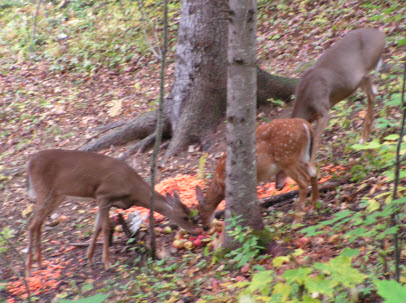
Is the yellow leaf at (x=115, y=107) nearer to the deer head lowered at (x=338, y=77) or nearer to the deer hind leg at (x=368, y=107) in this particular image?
the deer head lowered at (x=338, y=77)

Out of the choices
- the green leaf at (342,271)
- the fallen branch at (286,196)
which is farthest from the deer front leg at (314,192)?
the green leaf at (342,271)

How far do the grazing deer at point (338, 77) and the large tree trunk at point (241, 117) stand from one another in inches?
88.9

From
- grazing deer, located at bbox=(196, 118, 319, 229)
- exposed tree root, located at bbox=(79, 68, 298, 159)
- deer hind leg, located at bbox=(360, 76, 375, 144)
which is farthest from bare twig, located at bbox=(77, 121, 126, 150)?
deer hind leg, located at bbox=(360, 76, 375, 144)

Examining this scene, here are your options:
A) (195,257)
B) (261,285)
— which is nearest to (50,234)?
(195,257)

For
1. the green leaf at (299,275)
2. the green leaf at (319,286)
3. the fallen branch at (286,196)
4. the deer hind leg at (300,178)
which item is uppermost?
the green leaf at (299,275)

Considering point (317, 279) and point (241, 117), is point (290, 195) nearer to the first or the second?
point (241, 117)

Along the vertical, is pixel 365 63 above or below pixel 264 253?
above

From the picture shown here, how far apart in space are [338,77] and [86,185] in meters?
3.56

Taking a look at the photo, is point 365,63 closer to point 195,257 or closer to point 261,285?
point 195,257

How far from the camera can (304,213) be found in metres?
5.23

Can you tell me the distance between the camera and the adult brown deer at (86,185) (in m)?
6.38

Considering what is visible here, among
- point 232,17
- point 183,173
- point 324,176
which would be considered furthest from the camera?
point 183,173

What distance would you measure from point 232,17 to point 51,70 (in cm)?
992

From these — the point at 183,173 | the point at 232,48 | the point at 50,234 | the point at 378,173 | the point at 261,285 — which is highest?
the point at 232,48
